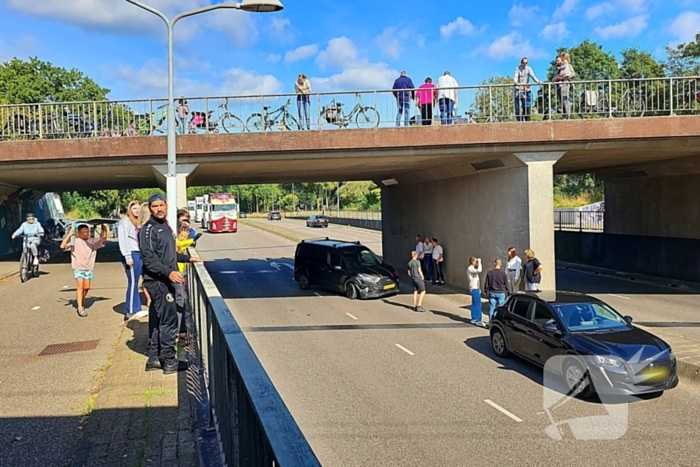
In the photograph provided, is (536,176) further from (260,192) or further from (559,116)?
(260,192)

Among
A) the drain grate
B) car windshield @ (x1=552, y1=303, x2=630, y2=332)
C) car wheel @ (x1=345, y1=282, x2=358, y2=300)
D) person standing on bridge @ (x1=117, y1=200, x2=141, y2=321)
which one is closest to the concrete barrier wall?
car wheel @ (x1=345, y1=282, x2=358, y2=300)

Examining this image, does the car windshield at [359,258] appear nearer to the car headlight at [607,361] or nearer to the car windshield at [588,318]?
the car windshield at [588,318]


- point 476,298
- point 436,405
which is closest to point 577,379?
→ point 436,405

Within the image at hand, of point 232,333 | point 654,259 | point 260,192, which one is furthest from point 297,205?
point 232,333

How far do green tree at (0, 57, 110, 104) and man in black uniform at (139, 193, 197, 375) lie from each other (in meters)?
53.1

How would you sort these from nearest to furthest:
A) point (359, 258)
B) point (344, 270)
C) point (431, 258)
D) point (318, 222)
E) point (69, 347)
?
point (69, 347) → point (344, 270) → point (359, 258) → point (431, 258) → point (318, 222)

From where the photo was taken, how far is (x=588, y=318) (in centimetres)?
973

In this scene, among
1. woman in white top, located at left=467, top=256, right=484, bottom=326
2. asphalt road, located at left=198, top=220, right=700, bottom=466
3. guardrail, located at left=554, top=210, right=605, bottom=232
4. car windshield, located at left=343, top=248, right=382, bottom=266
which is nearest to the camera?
asphalt road, located at left=198, top=220, right=700, bottom=466

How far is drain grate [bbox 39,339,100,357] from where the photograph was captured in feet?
27.6

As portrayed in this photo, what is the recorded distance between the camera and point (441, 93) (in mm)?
16641

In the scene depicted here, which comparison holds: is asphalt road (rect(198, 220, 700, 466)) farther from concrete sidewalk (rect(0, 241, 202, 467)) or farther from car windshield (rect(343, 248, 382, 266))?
car windshield (rect(343, 248, 382, 266))

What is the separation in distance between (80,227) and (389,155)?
8.38 meters

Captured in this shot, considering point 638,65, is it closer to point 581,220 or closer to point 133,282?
point 581,220

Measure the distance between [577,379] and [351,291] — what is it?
432 inches
